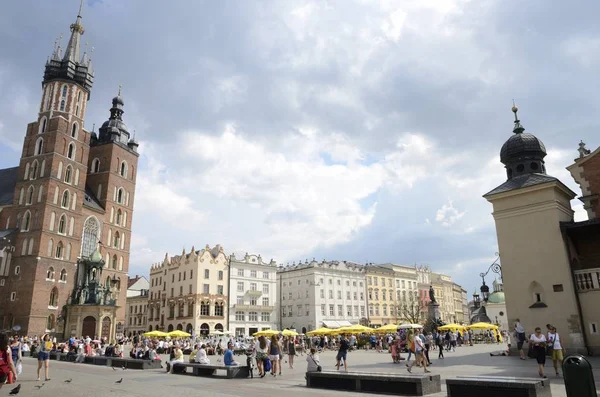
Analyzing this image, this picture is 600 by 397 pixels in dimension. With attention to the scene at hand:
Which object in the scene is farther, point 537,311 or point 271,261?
point 271,261

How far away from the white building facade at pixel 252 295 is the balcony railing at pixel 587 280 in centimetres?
5574

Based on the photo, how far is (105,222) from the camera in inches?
2291

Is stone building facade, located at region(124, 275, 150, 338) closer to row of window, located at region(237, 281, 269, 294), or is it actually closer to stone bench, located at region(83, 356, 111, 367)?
row of window, located at region(237, 281, 269, 294)

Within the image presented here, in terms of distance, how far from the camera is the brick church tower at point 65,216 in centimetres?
4694

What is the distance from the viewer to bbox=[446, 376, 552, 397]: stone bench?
9.31 meters

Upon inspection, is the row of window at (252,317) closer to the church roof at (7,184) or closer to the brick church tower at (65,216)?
the brick church tower at (65,216)

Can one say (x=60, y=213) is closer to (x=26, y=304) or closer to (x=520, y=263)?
(x=26, y=304)

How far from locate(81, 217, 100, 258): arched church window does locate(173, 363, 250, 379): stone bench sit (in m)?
40.0

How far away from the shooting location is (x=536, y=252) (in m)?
22.8

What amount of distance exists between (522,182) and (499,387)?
57.1ft

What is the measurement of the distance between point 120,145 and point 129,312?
117 ft

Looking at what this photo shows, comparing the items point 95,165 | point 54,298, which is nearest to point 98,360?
point 54,298

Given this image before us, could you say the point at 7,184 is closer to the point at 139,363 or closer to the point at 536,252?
the point at 139,363

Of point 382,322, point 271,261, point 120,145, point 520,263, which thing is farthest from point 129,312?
point 520,263
